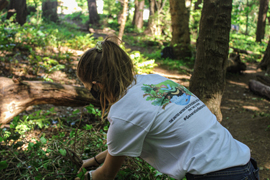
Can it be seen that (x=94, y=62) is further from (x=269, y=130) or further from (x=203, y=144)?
(x=269, y=130)

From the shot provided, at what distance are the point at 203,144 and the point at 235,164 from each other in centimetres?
23

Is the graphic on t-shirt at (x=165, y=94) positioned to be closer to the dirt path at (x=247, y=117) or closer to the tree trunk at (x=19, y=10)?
the dirt path at (x=247, y=117)

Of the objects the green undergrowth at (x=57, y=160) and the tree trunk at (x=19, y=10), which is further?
the tree trunk at (x=19, y=10)

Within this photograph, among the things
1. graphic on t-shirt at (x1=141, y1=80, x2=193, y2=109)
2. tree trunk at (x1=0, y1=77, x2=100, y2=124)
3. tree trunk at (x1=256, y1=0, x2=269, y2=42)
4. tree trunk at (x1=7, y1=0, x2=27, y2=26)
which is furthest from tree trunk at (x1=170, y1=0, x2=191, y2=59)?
graphic on t-shirt at (x1=141, y1=80, x2=193, y2=109)

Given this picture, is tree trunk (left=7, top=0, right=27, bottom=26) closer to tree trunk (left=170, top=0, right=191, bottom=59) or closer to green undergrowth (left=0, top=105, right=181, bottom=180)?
tree trunk (left=170, top=0, right=191, bottom=59)

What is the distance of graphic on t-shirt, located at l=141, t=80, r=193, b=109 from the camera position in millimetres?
1320

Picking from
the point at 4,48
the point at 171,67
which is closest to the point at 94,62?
the point at 4,48

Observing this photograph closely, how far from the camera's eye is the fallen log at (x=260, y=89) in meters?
5.41

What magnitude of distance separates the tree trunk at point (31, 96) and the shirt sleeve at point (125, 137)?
218 cm

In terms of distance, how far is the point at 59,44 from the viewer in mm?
6734

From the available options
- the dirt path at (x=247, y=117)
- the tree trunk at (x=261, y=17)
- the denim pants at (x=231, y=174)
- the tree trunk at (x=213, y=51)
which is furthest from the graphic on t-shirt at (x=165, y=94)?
the tree trunk at (x=261, y=17)

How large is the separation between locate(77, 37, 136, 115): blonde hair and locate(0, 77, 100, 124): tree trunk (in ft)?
6.20

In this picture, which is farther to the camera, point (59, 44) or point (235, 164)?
point (59, 44)

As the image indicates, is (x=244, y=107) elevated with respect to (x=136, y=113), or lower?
lower
